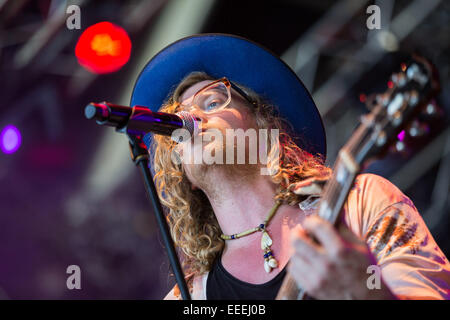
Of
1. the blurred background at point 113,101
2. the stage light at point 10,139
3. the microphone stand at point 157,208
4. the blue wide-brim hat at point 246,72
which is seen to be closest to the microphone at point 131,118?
the microphone stand at point 157,208

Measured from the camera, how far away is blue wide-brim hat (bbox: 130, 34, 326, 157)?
2.22 metres

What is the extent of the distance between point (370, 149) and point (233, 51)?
130cm

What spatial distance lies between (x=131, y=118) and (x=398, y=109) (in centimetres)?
75

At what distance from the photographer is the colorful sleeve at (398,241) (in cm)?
136

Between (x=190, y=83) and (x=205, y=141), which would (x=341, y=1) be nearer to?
(x=190, y=83)

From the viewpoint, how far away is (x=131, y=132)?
1.39 metres

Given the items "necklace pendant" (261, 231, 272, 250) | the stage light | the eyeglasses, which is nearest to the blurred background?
the stage light

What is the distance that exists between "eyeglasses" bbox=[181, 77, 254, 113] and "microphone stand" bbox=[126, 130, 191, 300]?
28.7 inches

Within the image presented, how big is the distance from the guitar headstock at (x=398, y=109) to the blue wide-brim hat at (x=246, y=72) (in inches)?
43.8

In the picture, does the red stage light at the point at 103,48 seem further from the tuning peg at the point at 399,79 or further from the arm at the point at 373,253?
the tuning peg at the point at 399,79

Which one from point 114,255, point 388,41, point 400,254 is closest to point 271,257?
point 400,254

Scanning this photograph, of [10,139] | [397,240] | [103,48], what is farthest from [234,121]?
[10,139]

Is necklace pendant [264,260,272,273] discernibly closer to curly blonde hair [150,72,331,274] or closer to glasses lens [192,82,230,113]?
curly blonde hair [150,72,331,274]

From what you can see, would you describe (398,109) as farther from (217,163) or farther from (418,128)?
(217,163)
